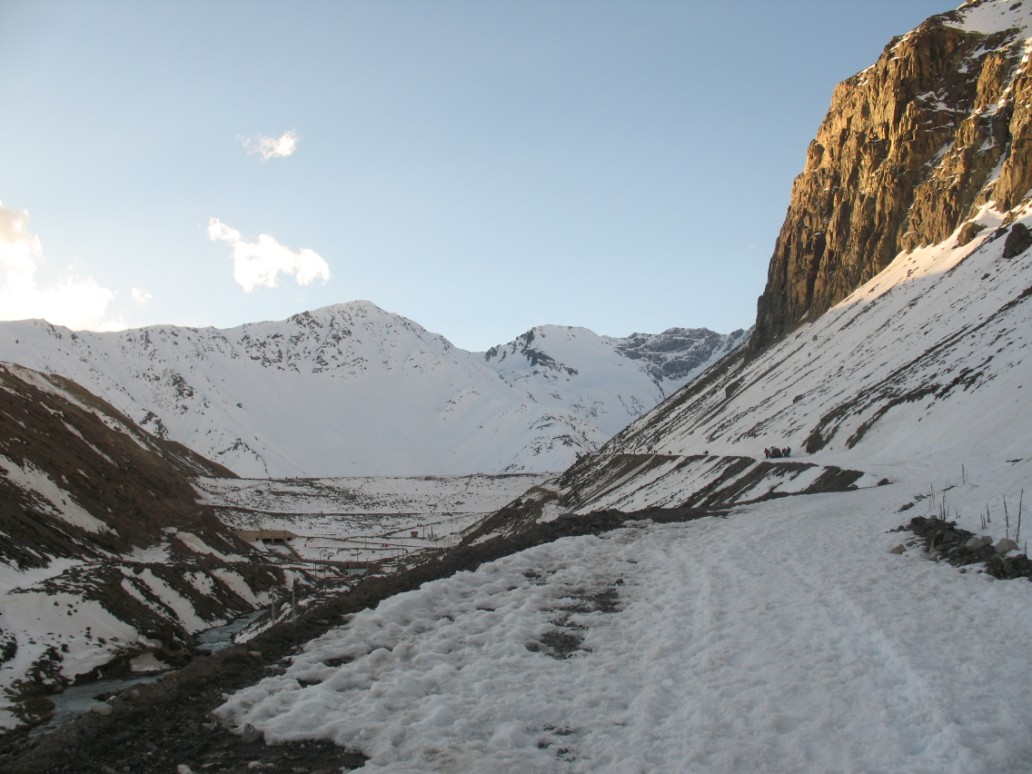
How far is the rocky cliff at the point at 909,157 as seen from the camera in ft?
255

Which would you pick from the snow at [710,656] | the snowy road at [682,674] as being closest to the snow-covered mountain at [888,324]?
the snow at [710,656]

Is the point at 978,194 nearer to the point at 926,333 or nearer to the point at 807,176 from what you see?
the point at 926,333

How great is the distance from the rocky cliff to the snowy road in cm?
7254

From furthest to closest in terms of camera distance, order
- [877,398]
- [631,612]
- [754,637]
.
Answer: [877,398] → [631,612] → [754,637]

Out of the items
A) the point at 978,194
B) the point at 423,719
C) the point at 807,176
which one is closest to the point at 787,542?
the point at 423,719

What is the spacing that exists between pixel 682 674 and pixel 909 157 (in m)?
99.0

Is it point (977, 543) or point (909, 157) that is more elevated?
point (909, 157)

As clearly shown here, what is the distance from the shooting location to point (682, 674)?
31.0ft

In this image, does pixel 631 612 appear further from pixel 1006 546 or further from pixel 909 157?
pixel 909 157

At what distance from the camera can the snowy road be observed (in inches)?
287

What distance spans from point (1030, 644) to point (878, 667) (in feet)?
7.04

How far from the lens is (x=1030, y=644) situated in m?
9.46

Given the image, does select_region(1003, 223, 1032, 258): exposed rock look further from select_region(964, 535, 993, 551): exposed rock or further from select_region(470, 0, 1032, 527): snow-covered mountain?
select_region(964, 535, 993, 551): exposed rock

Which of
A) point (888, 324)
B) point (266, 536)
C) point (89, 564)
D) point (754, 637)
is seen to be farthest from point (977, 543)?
point (266, 536)
